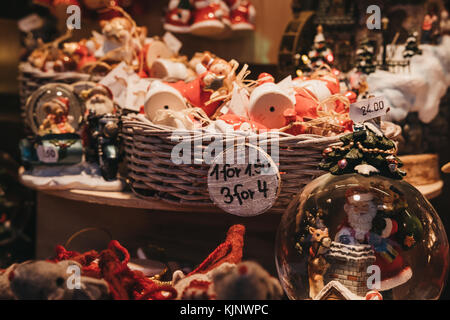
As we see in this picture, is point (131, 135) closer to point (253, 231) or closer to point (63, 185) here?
point (63, 185)

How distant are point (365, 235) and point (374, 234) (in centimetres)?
1

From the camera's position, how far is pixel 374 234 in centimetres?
79

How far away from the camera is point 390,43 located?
61.9 inches

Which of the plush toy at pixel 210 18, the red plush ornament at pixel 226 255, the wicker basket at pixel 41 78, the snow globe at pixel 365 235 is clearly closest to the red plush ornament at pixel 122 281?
the red plush ornament at pixel 226 255

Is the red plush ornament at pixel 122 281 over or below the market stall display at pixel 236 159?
below

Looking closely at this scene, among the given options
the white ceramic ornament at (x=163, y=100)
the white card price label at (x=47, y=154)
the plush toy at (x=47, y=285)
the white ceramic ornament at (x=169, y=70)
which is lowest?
the plush toy at (x=47, y=285)

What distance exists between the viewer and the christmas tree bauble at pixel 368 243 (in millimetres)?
801

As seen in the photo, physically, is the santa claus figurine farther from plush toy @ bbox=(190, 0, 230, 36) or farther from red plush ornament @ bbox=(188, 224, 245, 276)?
plush toy @ bbox=(190, 0, 230, 36)

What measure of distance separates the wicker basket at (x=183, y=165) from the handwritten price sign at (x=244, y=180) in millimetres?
42

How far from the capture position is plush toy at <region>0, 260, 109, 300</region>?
2.26ft

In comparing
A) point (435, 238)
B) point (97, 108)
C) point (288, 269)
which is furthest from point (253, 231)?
point (97, 108)

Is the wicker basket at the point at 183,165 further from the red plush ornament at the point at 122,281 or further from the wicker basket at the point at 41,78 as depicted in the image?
the wicker basket at the point at 41,78

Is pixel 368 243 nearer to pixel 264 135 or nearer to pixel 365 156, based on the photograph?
pixel 365 156
